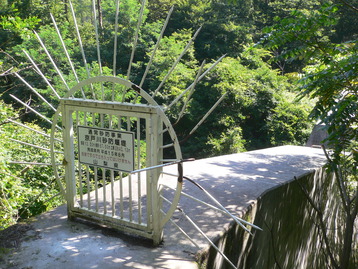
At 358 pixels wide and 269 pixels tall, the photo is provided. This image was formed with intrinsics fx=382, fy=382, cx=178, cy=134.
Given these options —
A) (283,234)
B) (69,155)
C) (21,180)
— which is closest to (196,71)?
(21,180)

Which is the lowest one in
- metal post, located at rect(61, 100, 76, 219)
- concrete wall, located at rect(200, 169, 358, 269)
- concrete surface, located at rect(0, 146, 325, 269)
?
concrete wall, located at rect(200, 169, 358, 269)

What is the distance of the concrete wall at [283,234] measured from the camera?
11.8 ft

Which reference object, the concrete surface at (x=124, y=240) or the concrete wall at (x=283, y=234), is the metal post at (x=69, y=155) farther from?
the concrete wall at (x=283, y=234)

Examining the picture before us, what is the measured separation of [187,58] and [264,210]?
618 inches

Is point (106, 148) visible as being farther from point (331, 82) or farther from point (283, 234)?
point (283, 234)

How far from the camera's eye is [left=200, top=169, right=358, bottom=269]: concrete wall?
3611 millimetres

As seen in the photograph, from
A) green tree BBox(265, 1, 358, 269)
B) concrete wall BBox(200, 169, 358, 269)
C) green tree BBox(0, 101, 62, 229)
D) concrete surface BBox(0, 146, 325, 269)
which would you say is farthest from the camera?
green tree BBox(0, 101, 62, 229)

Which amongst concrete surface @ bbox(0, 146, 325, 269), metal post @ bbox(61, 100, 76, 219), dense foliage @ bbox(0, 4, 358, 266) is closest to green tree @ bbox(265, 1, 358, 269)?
dense foliage @ bbox(0, 4, 358, 266)

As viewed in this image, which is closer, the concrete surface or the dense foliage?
the concrete surface

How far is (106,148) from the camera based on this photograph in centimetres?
318

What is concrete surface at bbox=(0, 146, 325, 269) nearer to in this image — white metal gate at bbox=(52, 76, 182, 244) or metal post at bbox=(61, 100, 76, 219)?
white metal gate at bbox=(52, 76, 182, 244)

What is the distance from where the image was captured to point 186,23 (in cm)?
2264

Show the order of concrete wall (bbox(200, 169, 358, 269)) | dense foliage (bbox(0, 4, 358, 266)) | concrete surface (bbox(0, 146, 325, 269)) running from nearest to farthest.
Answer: concrete surface (bbox(0, 146, 325, 269))
concrete wall (bbox(200, 169, 358, 269))
dense foliage (bbox(0, 4, 358, 266))

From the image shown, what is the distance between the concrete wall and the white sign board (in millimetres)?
995
